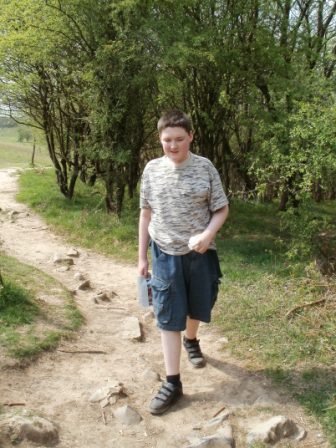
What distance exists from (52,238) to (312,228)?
223 inches

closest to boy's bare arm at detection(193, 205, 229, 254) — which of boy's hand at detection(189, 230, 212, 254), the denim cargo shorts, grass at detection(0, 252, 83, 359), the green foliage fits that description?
boy's hand at detection(189, 230, 212, 254)

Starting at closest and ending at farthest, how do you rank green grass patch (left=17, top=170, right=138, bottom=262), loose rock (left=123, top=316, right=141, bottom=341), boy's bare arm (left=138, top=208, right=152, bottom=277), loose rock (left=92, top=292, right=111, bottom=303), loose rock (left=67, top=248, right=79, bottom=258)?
boy's bare arm (left=138, top=208, right=152, bottom=277), loose rock (left=123, top=316, right=141, bottom=341), loose rock (left=92, top=292, right=111, bottom=303), loose rock (left=67, top=248, right=79, bottom=258), green grass patch (left=17, top=170, right=138, bottom=262)

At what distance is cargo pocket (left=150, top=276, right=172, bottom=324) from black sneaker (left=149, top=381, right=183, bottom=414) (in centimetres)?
56

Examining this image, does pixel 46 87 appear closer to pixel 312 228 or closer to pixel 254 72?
pixel 254 72

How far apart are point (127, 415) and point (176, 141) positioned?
2140mm

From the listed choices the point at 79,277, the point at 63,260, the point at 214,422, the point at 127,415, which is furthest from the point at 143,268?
the point at 63,260

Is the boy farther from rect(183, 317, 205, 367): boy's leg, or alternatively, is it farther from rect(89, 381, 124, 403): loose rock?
rect(183, 317, 205, 367): boy's leg

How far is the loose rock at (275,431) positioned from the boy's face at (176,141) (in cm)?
208

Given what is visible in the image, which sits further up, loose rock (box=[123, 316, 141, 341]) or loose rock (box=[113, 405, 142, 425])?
loose rock (box=[113, 405, 142, 425])

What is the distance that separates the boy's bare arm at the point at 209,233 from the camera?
3355 millimetres

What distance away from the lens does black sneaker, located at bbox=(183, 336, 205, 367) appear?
4434 millimetres

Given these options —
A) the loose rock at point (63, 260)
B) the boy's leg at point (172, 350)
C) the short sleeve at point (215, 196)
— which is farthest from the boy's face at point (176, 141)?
the loose rock at point (63, 260)

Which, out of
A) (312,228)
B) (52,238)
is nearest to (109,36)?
(52,238)

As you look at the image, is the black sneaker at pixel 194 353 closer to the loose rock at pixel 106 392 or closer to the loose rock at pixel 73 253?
the loose rock at pixel 106 392
